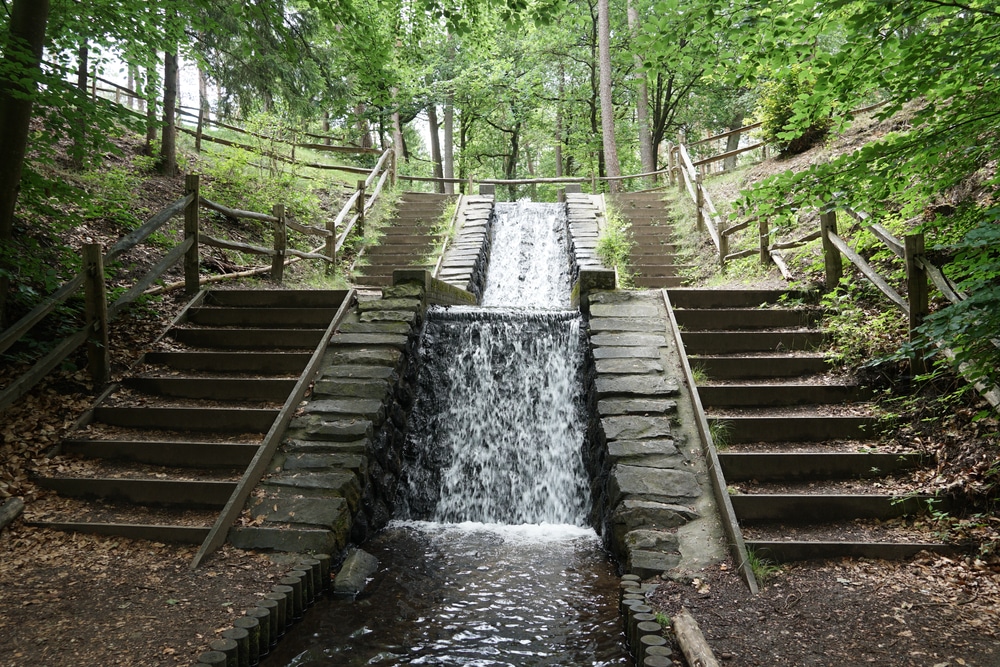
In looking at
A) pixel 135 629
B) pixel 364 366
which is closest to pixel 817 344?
pixel 364 366

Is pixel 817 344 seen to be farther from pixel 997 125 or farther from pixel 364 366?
pixel 364 366

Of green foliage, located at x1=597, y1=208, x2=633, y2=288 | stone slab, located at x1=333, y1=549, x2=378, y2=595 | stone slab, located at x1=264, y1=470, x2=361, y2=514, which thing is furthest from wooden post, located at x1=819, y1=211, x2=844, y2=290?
stone slab, located at x1=333, y1=549, x2=378, y2=595

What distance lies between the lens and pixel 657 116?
19891 mm

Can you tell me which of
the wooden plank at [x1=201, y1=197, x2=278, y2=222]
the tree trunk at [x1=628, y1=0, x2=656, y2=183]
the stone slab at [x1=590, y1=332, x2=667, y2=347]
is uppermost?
the tree trunk at [x1=628, y1=0, x2=656, y2=183]

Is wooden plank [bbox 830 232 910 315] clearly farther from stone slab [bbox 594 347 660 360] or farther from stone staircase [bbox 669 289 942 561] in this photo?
stone slab [bbox 594 347 660 360]

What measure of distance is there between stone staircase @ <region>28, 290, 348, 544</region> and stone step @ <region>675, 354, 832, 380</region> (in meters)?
4.07

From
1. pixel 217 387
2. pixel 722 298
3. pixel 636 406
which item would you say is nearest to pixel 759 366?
pixel 722 298

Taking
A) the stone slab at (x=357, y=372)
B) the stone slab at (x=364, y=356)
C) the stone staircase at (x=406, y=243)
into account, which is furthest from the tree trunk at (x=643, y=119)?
the stone slab at (x=357, y=372)

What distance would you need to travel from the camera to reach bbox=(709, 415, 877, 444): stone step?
5117 millimetres

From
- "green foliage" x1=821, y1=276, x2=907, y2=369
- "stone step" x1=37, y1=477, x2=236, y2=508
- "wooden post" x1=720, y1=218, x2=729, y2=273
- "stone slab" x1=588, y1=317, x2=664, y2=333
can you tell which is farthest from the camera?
"wooden post" x1=720, y1=218, x2=729, y2=273

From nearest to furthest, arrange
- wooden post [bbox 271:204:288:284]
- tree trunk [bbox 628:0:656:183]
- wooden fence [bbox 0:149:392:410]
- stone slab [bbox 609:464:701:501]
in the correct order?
stone slab [bbox 609:464:701:501], wooden fence [bbox 0:149:392:410], wooden post [bbox 271:204:288:284], tree trunk [bbox 628:0:656:183]

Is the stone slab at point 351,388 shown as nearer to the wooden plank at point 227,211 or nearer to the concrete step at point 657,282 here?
the wooden plank at point 227,211

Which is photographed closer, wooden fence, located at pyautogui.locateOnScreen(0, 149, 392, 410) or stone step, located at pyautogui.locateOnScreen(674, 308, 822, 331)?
wooden fence, located at pyautogui.locateOnScreen(0, 149, 392, 410)

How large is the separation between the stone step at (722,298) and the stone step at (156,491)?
507 cm
